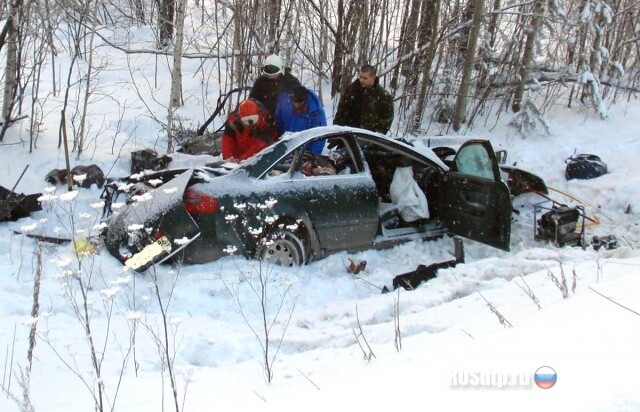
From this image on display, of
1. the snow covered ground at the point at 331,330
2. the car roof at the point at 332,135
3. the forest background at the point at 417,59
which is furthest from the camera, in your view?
the forest background at the point at 417,59

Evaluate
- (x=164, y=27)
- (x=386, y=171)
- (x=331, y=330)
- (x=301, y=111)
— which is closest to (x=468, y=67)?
(x=301, y=111)

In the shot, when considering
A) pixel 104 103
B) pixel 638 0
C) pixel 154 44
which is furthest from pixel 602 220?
pixel 154 44

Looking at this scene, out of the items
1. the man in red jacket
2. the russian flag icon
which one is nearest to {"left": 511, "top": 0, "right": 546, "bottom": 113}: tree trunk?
the man in red jacket

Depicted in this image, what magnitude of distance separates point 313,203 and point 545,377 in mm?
4124

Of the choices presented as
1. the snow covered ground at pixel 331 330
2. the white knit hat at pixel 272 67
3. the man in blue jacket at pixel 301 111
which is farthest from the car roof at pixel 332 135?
the white knit hat at pixel 272 67

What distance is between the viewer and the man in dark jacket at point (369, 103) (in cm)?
856

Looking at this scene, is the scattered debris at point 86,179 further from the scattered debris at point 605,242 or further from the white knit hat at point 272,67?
the scattered debris at point 605,242

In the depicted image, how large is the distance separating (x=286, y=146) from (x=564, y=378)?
4.27 m

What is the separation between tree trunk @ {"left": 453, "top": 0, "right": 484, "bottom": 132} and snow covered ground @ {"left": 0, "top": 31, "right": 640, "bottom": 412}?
3.72m

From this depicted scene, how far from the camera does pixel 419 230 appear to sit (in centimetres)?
730

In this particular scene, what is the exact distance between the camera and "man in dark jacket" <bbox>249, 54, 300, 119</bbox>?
891 centimetres

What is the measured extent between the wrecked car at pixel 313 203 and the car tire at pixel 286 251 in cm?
1

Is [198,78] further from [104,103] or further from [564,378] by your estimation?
[564,378]

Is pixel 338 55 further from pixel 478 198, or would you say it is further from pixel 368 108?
pixel 478 198
